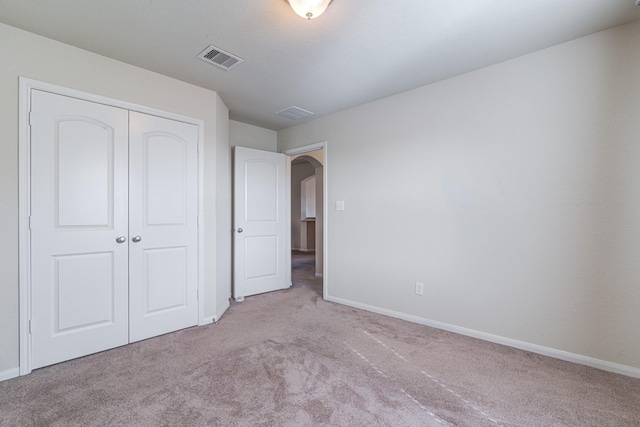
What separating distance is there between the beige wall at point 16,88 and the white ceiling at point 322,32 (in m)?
0.10

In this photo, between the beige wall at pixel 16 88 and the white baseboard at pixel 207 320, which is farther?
the white baseboard at pixel 207 320

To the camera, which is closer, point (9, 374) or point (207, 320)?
point (9, 374)

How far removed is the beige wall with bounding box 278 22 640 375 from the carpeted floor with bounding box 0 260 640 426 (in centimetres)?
34

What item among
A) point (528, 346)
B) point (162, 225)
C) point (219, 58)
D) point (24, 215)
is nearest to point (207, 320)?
point (162, 225)

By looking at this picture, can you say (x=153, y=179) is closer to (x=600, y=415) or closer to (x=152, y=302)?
(x=152, y=302)

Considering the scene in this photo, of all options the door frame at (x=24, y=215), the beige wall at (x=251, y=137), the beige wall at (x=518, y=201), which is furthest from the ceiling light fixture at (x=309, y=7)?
the beige wall at (x=251, y=137)

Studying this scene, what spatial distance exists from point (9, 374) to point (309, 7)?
125 inches

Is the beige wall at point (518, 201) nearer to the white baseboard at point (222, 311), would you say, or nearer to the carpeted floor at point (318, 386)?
the carpeted floor at point (318, 386)

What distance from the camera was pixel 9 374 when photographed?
75.7 inches

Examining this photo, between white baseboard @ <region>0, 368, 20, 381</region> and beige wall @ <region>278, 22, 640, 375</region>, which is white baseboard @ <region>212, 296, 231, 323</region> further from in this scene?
beige wall @ <region>278, 22, 640, 375</region>

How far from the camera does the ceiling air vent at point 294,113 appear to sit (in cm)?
350

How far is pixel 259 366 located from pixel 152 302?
1276 millimetres

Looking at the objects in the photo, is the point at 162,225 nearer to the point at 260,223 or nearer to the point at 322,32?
the point at 260,223

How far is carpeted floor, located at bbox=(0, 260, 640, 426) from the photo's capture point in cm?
154
